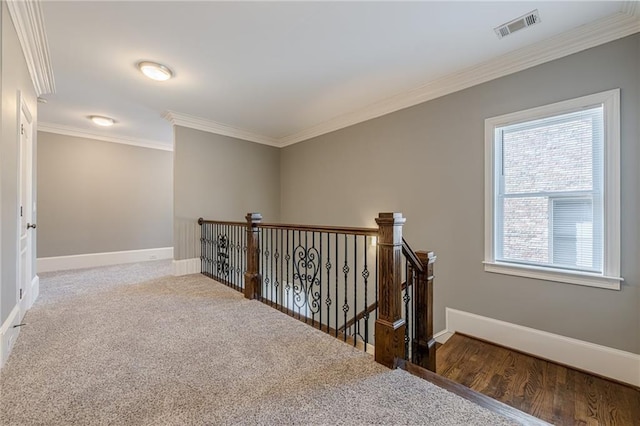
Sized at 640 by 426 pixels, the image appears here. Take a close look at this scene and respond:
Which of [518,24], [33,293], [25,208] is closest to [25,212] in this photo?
[25,208]

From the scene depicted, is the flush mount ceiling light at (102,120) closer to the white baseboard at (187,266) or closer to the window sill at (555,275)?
the white baseboard at (187,266)

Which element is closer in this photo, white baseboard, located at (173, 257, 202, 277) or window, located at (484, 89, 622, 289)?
window, located at (484, 89, 622, 289)

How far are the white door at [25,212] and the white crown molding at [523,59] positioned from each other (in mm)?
3805

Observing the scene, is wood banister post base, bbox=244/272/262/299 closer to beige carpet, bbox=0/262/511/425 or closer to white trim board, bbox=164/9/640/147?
beige carpet, bbox=0/262/511/425

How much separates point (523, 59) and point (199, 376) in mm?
3737

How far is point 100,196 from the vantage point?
5121 mm

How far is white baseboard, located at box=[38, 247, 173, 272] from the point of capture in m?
4.61

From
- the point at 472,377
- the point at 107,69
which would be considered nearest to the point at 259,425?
the point at 472,377

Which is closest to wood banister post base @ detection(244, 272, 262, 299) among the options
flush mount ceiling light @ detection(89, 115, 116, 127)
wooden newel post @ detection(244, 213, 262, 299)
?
wooden newel post @ detection(244, 213, 262, 299)

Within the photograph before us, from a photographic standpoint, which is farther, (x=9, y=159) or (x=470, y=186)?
(x=470, y=186)

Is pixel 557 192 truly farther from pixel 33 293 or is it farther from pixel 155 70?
pixel 33 293

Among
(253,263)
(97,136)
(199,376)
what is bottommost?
(199,376)

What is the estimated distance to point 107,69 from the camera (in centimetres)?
288

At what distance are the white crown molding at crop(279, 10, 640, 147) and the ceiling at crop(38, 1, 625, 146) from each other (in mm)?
74
